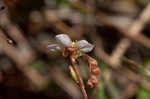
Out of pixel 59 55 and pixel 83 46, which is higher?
pixel 83 46

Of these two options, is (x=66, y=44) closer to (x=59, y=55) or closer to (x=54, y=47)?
(x=54, y=47)

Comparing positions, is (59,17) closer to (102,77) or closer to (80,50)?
(102,77)

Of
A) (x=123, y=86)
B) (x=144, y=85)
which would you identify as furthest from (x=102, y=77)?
(x=123, y=86)

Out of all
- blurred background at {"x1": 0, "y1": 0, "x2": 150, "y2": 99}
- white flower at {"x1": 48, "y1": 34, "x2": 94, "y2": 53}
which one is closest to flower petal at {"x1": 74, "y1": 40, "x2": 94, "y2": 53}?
white flower at {"x1": 48, "y1": 34, "x2": 94, "y2": 53}

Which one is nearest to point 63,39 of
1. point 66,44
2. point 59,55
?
point 66,44

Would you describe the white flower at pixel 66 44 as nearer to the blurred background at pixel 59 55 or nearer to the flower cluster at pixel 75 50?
the flower cluster at pixel 75 50
